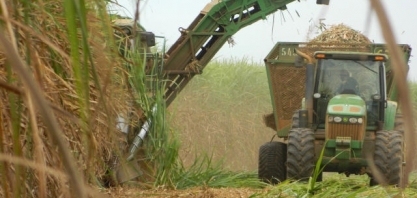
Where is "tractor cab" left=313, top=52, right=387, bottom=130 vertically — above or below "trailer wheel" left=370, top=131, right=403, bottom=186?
above

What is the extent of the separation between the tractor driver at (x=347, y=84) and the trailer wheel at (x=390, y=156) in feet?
2.87

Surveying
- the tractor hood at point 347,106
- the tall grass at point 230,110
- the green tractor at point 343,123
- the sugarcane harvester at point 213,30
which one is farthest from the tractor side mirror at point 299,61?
the tall grass at point 230,110

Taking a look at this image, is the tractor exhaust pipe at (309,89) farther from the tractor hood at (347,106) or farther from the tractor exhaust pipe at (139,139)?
the tractor exhaust pipe at (139,139)

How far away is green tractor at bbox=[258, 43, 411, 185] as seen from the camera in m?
9.50

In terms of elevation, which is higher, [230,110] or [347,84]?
[347,84]

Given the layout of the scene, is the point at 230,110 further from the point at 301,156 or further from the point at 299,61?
the point at 301,156

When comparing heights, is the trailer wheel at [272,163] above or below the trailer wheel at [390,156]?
below

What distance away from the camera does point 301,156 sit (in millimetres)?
9508

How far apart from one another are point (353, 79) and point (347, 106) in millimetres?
520

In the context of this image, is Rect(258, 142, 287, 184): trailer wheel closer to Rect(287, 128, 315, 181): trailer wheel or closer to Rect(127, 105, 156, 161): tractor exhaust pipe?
Rect(287, 128, 315, 181): trailer wheel

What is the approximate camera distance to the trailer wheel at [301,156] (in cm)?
950

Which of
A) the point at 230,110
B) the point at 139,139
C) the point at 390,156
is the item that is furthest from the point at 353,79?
the point at 230,110

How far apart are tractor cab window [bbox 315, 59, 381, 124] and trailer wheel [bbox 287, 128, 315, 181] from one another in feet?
3.15

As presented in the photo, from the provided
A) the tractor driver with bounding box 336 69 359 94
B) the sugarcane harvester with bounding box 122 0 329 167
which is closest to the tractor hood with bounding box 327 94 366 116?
the tractor driver with bounding box 336 69 359 94
